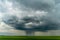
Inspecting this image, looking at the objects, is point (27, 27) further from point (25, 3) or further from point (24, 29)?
point (25, 3)

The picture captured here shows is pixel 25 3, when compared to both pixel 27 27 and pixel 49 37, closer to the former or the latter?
pixel 27 27

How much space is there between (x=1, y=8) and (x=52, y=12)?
848 millimetres

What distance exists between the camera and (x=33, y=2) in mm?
2297

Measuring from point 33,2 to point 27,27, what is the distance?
1.39 feet

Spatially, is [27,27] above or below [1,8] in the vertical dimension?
below

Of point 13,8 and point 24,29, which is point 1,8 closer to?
point 13,8

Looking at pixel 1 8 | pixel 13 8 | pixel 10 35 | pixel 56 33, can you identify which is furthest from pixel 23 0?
pixel 56 33

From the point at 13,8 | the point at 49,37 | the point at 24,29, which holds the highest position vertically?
the point at 13,8

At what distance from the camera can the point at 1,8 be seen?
2.32 metres

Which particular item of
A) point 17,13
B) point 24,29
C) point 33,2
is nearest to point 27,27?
point 24,29

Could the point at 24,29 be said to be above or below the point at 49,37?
above

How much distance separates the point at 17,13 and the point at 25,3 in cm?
21

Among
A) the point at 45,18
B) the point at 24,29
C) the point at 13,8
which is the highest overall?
the point at 13,8

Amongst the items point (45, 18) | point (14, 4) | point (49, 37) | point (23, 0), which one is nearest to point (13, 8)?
point (14, 4)
